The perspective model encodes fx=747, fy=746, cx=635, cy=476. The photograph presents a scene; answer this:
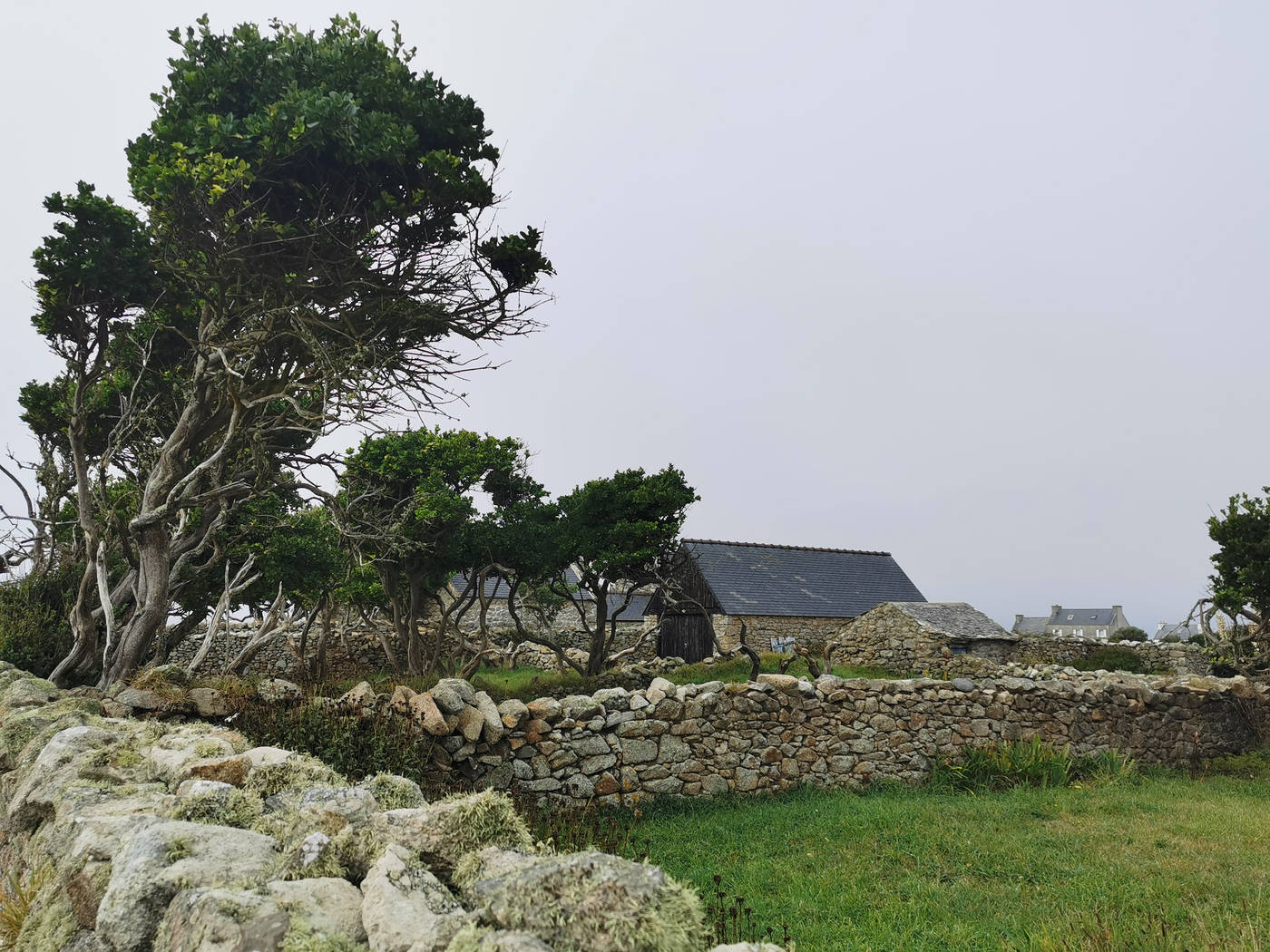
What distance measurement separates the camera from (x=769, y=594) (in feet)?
96.0

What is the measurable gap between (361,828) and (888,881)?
5095mm

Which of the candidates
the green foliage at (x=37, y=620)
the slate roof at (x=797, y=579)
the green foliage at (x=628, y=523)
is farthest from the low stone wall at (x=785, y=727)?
the slate roof at (x=797, y=579)

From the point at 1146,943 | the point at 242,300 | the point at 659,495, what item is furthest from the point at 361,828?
the point at 659,495

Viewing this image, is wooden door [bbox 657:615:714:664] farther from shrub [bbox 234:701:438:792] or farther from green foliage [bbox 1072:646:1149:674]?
shrub [bbox 234:701:438:792]

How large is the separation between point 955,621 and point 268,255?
979 inches

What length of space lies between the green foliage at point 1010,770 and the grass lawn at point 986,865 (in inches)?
21.9

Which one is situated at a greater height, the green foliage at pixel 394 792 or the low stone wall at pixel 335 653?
the green foliage at pixel 394 792

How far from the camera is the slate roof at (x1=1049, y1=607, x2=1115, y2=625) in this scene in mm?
71250

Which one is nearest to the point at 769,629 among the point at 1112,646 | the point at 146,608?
the point at 1112,646

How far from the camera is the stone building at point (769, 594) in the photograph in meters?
27.6

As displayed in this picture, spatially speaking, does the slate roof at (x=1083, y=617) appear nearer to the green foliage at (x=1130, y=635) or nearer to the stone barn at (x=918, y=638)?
the green foliage at (x=1130, y=635)

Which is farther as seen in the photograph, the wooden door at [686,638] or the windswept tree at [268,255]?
the wooden door at [686,638]

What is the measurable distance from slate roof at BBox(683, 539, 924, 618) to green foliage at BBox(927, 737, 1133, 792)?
603 inches

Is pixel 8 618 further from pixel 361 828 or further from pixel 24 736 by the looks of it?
pixel 361 828
